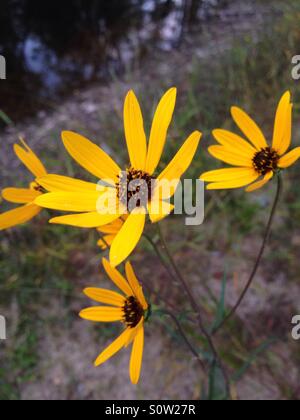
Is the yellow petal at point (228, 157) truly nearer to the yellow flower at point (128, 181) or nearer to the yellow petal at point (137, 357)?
the yellow flower at point (128, 181)

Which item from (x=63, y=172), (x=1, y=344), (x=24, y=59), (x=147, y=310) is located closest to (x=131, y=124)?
(x=147, y=310)

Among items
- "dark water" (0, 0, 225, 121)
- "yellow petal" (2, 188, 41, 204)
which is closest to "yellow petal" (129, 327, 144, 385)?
"yellow petal" (2, 188, 41, 204)

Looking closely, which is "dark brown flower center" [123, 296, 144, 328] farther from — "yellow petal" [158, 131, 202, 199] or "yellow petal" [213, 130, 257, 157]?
"yellow petal" [213, 130, 257, 157]

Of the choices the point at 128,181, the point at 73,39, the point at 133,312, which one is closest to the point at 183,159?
the point at 128,181

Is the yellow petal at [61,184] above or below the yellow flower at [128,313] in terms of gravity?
above

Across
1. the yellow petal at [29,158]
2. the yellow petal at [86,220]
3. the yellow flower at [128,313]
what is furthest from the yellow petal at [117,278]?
the yellow petal at [29,158]
